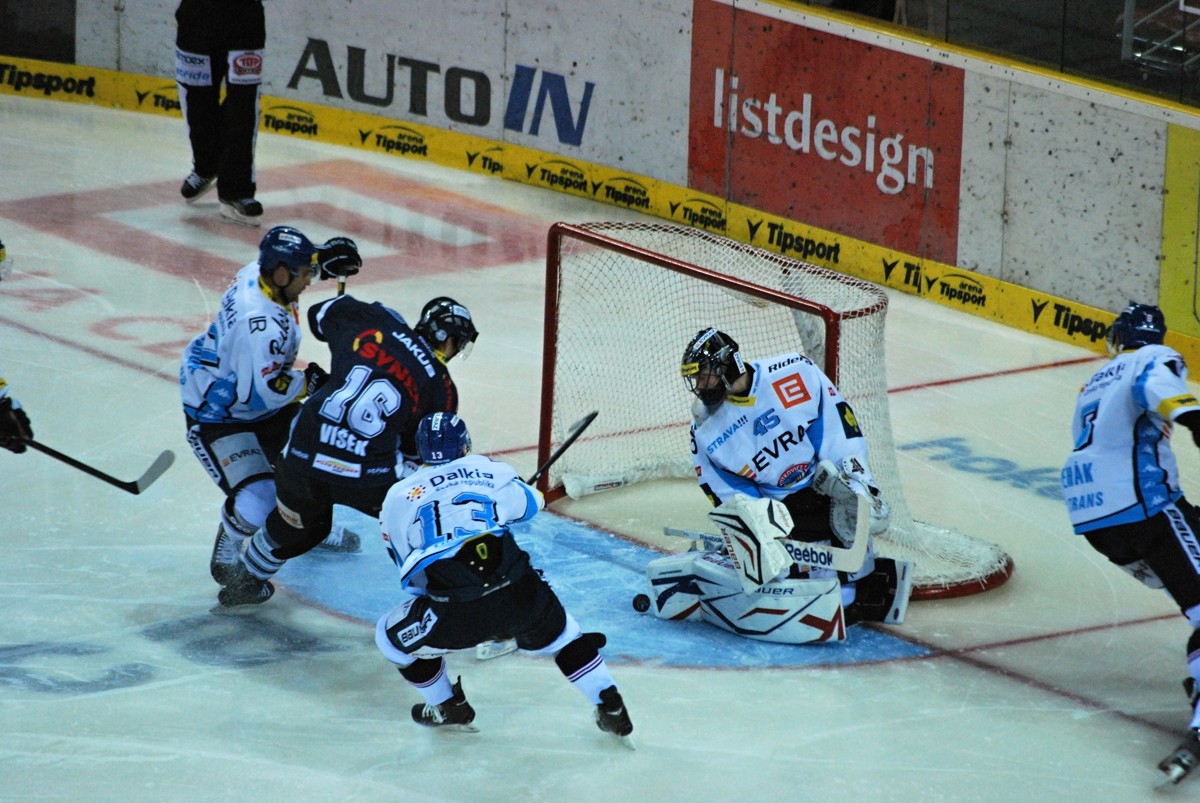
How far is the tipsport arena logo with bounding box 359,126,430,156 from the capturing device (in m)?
11.5

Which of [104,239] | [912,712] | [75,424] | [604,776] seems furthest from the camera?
[104,239]

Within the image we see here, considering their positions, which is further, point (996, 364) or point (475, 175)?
point (475, 175)

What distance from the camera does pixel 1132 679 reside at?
5.55m

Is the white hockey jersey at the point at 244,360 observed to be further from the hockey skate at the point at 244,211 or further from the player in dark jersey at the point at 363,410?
the hockey skate at the point at 244,211

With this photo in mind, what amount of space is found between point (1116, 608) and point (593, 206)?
17.6 ft

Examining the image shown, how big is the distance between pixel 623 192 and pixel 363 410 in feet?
18.4

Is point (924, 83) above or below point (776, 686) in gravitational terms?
above

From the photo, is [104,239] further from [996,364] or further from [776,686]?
[776,686]

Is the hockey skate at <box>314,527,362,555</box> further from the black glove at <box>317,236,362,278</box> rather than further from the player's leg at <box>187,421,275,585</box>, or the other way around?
the black glove at <box>317,236,362,278</box>

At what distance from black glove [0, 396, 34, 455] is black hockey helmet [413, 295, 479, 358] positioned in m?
1.37

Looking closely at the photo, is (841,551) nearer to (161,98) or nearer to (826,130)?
(826,130)

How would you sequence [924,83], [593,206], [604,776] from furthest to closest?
[593,206], [924,83], [604,776]

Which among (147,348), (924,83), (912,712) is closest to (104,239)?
(147,348)

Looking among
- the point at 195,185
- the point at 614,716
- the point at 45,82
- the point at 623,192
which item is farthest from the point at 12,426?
the point at 45,82
